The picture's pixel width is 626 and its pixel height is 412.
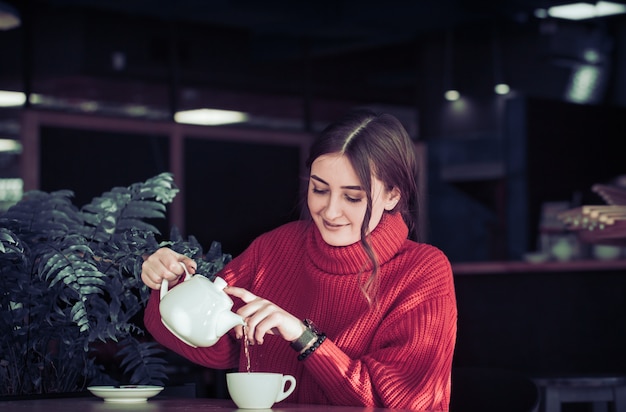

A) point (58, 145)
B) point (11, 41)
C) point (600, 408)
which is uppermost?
point (11, 41)

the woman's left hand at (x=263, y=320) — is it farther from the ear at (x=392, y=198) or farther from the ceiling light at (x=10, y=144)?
the ceiling light at (x=10, y=144)

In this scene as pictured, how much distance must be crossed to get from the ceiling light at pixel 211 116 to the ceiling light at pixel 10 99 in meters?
1.40

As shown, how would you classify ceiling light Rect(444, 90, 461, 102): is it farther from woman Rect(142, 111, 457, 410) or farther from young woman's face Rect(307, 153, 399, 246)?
young woman's face Rect(307, 153, 399, 246)

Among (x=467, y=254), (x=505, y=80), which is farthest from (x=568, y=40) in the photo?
(x=467, y=254)

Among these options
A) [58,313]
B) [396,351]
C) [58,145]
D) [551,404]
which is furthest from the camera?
[58,145]

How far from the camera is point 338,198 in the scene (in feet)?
6.94

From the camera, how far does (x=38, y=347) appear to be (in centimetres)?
241

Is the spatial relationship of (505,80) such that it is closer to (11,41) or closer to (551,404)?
(11,41)

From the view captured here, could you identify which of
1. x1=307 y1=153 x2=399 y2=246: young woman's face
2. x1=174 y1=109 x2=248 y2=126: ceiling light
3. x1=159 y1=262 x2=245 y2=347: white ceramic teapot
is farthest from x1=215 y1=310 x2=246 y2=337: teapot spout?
x1=174 y1=109 x2=248 y2=126: ceiling light

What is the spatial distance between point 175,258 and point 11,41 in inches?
235

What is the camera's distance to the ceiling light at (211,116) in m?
8.84

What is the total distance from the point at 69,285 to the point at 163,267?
0.96 feet

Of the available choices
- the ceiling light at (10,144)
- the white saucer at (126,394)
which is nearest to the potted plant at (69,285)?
the white saucer at (126,394)

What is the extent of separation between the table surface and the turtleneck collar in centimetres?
39
